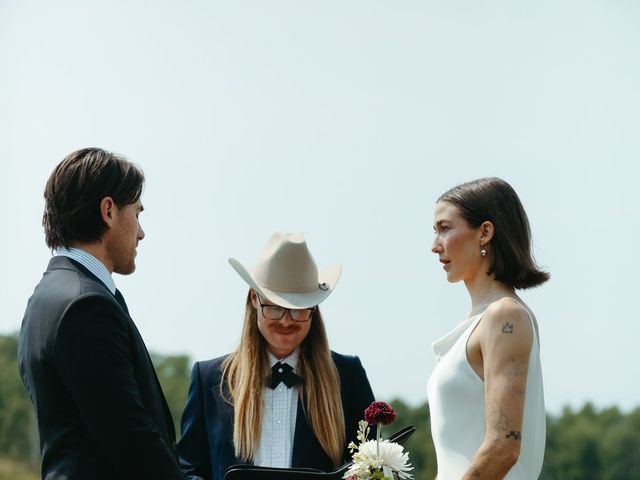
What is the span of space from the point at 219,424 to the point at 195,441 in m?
0.18

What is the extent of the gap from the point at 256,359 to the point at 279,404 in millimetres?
265

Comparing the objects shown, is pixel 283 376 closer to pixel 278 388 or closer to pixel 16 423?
pixel 278 388

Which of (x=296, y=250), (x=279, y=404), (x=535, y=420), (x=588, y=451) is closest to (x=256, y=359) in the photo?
(x=279, y=404)

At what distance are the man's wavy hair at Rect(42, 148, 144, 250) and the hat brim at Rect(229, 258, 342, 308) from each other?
1.49 metres

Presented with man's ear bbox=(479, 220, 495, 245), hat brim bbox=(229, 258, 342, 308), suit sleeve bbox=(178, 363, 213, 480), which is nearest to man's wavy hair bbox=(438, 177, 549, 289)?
man's ear bbox=(479, 220, 495, 245)

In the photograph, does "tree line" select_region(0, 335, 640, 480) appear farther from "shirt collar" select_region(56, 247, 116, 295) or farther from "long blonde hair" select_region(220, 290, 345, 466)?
"shirt collar" select_region(56, 247, 116, 295)

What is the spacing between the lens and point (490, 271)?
4848 millimetres

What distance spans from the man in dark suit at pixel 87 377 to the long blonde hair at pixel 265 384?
4.48 ft

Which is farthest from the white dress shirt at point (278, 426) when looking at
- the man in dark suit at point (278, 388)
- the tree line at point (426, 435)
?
the tree line at point (426, 435)

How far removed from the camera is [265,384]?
5871 mm

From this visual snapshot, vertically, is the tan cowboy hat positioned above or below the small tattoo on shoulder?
above

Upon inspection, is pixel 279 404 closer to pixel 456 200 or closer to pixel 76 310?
pixel 456 200

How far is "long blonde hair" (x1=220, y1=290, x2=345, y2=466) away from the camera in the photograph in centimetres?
571

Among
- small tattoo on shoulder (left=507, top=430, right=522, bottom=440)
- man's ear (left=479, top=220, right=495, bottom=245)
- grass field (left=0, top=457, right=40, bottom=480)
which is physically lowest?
grass field (left=0, top=457, right=40, bottom=480)
